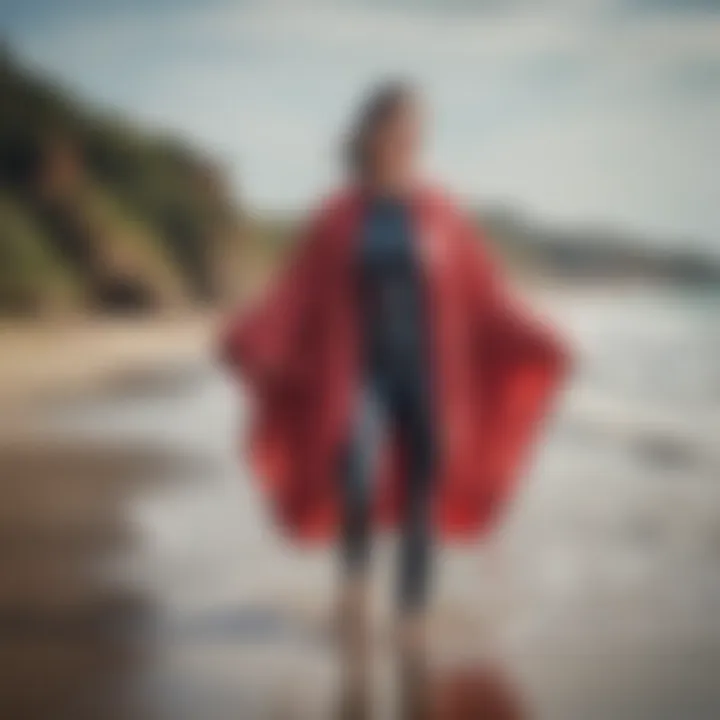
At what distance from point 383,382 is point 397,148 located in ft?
0.72

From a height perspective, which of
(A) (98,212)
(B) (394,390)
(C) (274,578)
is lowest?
(C) (274,578)

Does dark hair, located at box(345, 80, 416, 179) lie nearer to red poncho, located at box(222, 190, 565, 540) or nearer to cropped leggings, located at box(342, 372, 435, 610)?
red poncho, located at box(222, 190, 565, 540)

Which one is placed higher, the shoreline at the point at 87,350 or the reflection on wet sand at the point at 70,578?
the shoreline at the point at 87,350

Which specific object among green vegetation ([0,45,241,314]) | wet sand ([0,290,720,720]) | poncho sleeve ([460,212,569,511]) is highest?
green vegetation ([0,45,241,314])

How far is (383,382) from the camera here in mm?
1199

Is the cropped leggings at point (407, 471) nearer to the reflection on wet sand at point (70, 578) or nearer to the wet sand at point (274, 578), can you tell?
the wet sand at point (274, 578)

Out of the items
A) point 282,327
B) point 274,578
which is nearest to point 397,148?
point 282,327

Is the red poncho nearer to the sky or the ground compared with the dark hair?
nearer to the ground

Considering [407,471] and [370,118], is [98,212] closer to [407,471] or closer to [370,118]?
[370,118]

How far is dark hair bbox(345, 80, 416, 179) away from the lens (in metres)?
1.22

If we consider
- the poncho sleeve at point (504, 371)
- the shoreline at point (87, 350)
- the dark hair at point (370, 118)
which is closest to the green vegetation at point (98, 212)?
the shoreline at point (87, 350)

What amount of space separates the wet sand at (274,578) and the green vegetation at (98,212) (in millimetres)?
80

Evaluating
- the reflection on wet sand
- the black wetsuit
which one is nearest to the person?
the black wetsuit

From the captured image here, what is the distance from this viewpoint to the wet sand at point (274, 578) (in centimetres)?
119
